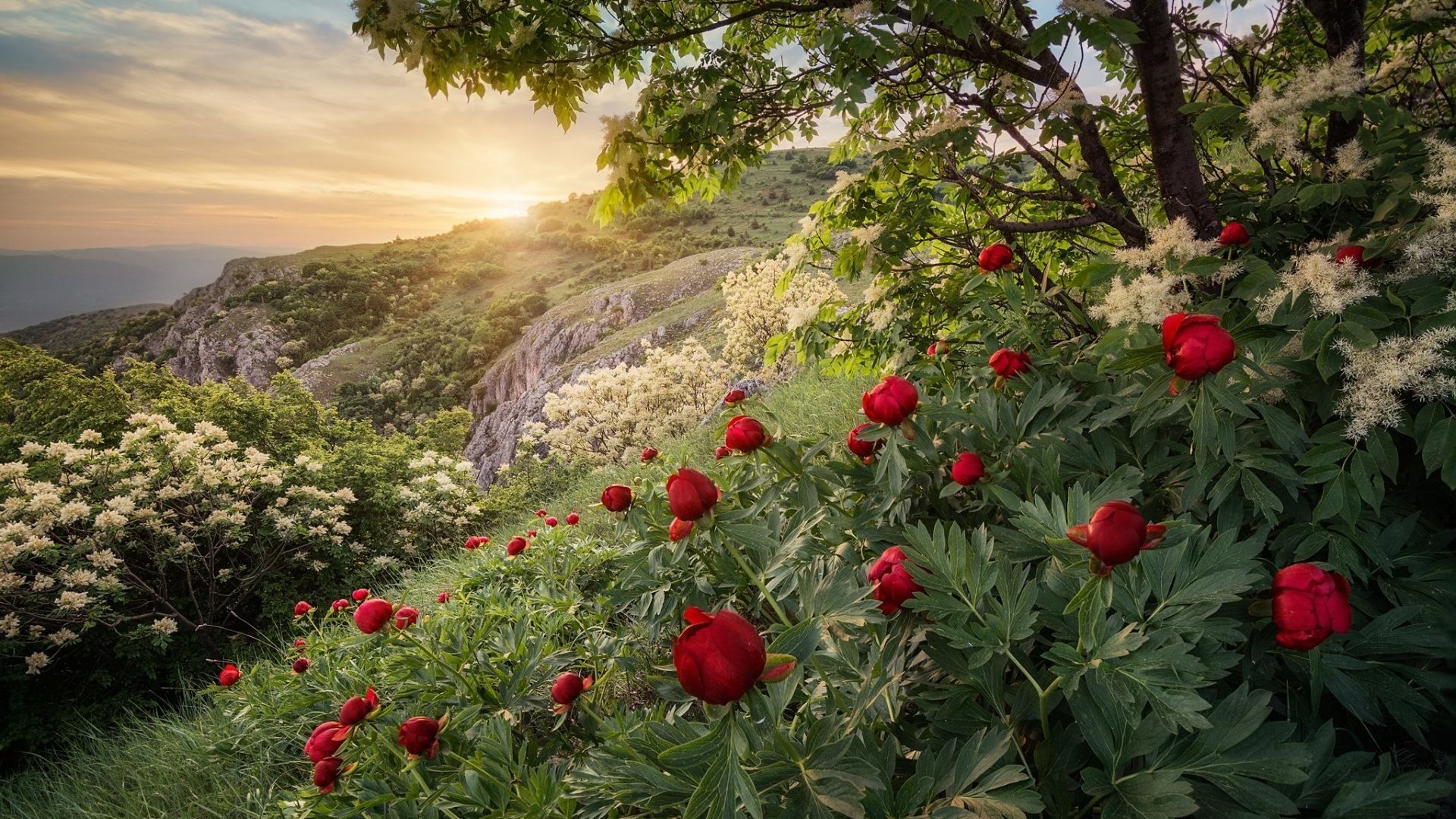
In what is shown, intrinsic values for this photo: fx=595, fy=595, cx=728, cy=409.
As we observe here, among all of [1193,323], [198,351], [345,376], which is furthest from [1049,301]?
[198,351]

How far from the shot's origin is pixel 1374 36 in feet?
8.41

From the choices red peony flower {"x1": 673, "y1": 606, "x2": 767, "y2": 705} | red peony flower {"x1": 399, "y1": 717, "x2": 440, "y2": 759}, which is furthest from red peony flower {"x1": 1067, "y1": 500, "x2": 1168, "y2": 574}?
red peony flower {"x1": 399, "y1": 717, "x2": 440, "y2": 759}

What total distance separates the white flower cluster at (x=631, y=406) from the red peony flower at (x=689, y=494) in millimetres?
7697

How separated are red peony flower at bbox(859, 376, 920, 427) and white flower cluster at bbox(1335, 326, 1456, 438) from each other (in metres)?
0.74

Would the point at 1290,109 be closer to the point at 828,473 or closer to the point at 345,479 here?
the point at 828,473

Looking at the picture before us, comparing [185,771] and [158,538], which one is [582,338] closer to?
[158,538]

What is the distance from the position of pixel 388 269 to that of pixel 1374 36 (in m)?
64.9

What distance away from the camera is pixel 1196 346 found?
0.93m

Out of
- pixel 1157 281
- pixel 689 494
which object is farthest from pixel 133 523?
pixel 1157 281

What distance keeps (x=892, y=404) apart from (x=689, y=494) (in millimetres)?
428

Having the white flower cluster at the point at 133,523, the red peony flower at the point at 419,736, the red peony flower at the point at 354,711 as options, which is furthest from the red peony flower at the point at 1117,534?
the white flower cluster at the point at 133,523

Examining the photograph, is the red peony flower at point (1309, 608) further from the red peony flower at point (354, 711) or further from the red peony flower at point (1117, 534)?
the red peony flower at point (354, 711)

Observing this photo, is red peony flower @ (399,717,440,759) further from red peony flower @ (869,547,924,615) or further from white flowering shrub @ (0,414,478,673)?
white flowering shrub @ (0,414,478,673)

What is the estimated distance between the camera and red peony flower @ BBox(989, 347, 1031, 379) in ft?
4.56
